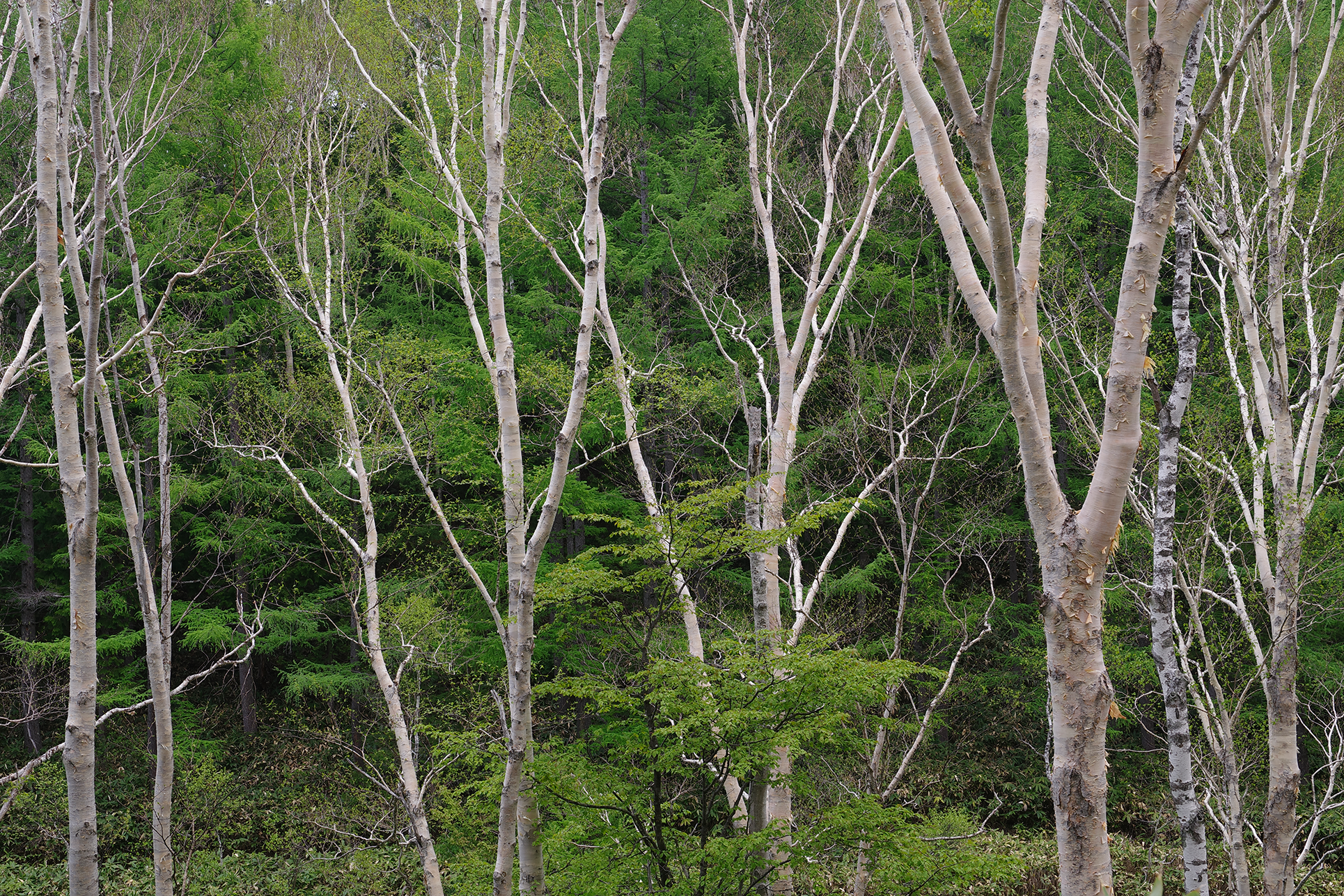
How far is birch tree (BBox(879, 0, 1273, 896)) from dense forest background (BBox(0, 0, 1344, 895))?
13.0 ft

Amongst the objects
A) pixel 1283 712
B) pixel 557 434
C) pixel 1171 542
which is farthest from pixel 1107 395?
pixel 557 434

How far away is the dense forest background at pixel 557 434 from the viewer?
8.31 m

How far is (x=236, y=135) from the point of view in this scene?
11820 millimetres

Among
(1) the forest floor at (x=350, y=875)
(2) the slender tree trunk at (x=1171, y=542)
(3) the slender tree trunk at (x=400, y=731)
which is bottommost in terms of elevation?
(1) the forest floor at (x=350, y=875)

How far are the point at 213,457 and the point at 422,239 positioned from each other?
12.6 ft

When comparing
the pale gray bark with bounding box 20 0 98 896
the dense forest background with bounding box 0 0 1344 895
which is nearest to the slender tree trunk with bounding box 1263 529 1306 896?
the dense forest background with bounding box 0 0 1344 895

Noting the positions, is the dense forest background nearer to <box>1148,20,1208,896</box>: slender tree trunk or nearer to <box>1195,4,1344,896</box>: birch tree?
<box>1195,4,1344,896</box>: birch tree

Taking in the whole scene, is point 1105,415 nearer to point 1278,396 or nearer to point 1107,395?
point 1107,395

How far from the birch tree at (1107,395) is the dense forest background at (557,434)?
3953 millimetres

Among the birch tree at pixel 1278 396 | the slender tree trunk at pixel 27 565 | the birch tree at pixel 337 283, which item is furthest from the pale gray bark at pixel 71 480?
the slender tree trunk at pixel 27 565

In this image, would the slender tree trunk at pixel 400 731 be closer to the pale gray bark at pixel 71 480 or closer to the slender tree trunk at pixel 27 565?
the pale gray bark at pixel 71 480

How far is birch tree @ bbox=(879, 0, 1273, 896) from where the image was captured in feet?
8.38

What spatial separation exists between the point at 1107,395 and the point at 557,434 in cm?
526

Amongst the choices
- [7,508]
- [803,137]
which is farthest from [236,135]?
[803,137]
